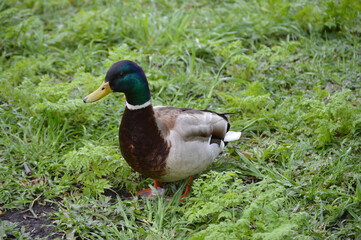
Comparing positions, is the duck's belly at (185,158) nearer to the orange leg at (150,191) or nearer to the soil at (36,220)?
the orange leg at (150,191)

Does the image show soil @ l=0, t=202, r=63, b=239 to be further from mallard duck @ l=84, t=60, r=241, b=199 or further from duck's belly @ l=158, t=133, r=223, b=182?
duck's belly @ l=158, t=133, r=223, b=182

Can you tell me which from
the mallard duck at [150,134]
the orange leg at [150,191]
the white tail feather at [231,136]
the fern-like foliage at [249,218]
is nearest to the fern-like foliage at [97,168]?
the orange leg at [150,191]

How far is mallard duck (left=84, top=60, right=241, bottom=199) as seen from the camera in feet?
9.50

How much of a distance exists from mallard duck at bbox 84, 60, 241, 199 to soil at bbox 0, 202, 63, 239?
2.48ft

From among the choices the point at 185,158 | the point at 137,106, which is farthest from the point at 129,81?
the point at 185,158

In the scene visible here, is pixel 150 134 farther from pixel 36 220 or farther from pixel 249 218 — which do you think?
pixel 36 220

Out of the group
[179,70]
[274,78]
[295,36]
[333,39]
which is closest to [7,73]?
[179,70]

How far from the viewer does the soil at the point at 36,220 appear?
2820mm

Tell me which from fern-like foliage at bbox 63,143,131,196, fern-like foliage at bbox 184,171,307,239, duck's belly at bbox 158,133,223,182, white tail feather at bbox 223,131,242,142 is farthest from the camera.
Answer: white tail feather at bbox 223,131,242,142

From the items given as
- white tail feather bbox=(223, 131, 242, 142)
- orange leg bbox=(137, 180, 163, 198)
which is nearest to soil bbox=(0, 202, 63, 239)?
orange leg bbox=(137, 180, 163, 198)

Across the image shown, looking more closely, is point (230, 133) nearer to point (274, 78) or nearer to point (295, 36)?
point (274, 78)

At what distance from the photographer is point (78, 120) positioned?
12.7 ft

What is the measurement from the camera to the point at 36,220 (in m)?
2.94

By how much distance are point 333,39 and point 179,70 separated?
2139 millimetres
